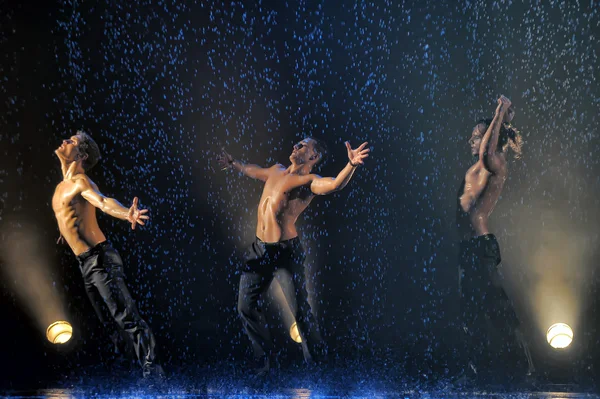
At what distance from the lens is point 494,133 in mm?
5172

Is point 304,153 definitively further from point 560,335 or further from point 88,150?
point 560,335

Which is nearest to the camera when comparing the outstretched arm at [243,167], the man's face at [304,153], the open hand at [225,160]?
the man's face at [304,153]

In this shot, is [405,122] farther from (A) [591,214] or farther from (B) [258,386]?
(B) [258,386]

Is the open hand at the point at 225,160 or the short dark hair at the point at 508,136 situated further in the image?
the open hand at the point at 225,160

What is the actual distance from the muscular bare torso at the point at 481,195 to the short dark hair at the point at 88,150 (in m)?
2.97

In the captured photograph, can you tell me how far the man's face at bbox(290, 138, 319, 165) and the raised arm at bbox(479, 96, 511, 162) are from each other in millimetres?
1327

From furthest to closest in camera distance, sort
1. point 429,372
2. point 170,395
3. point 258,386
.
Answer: point 429,372
point 258,386
point 170,395

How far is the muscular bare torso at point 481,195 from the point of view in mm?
5270

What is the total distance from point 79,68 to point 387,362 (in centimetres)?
372

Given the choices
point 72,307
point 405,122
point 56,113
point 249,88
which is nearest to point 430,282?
point 405,122

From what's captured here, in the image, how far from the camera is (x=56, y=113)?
6.02m

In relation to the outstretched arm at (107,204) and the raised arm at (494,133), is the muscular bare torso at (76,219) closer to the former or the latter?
the outstretched arm at (107,204)

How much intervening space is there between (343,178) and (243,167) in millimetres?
1089

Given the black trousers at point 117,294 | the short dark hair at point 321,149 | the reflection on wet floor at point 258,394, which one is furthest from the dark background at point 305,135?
the reflection on wet floor at point 258,394
